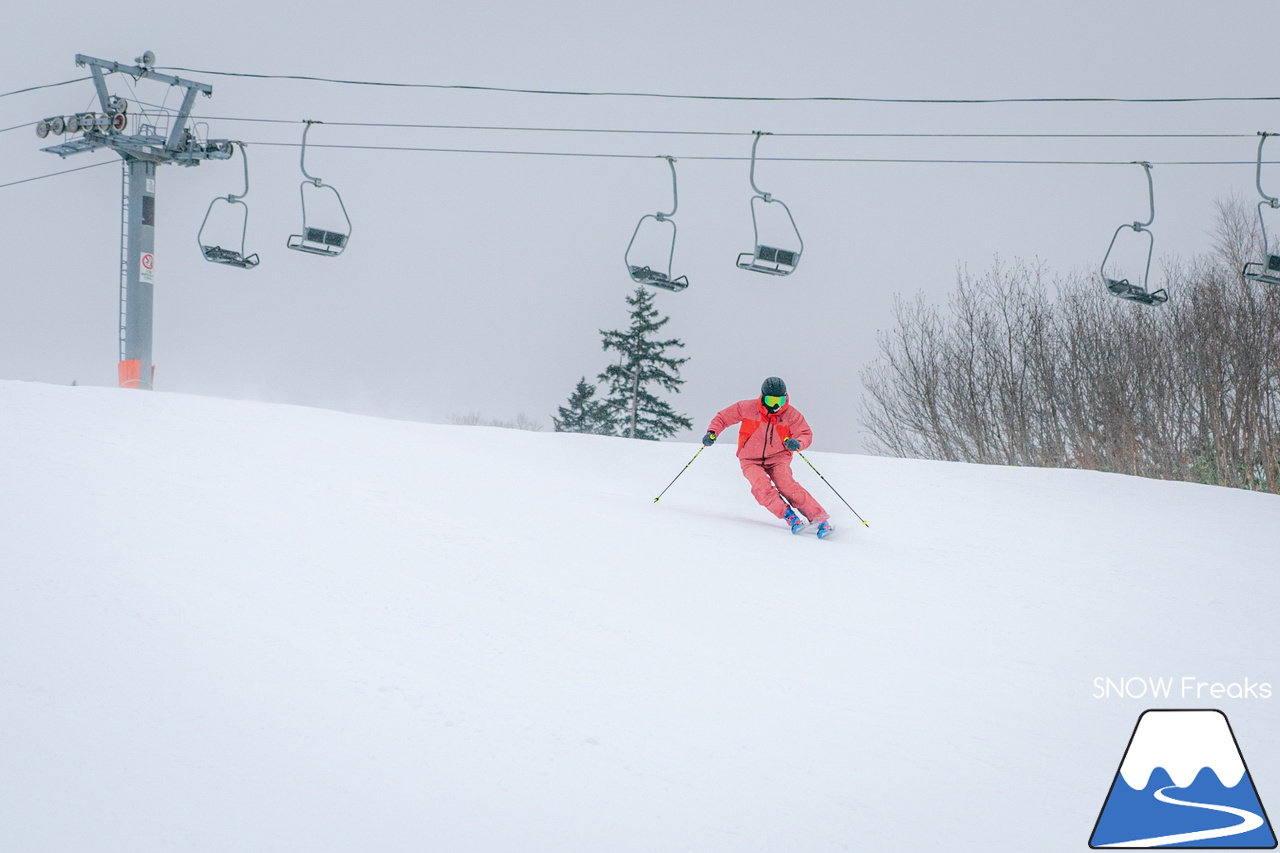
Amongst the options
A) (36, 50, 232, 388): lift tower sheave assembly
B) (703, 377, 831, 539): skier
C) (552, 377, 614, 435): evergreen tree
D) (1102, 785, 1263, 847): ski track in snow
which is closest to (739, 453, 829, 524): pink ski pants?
(703, 377, 831, 539): skier

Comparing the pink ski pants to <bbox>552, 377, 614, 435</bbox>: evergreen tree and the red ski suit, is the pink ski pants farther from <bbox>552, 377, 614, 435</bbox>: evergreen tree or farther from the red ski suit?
<bbox>552, 377, 614, 435</bbox>: evergreen tree

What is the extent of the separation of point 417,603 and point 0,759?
250 centimetres

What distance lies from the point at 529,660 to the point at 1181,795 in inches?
125

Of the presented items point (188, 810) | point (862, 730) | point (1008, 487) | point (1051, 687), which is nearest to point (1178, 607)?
point (1051, 687)

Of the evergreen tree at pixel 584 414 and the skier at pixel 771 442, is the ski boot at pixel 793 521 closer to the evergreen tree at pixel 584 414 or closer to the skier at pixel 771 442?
the skier at pixel 771 442

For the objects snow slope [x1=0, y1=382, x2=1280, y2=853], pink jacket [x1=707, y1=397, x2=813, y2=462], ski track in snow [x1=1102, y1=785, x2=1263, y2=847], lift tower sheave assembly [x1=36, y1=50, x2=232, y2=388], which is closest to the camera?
snow slope [x1=0, y1=382, x2=1280, y2=853]

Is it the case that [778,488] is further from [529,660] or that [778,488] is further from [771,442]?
[529,660]

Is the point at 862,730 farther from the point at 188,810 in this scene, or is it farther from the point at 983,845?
the point at 188,810

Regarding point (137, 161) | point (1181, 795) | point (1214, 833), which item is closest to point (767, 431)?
point (1181, 795)

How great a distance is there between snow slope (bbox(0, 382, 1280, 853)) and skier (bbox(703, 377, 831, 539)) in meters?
0.48

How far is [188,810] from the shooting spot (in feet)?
12.0

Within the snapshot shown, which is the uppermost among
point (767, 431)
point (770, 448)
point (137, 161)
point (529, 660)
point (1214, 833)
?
point (137, 161)

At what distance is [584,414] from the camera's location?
40.0m

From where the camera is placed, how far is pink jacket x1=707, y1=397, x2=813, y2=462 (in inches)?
Result: 394
